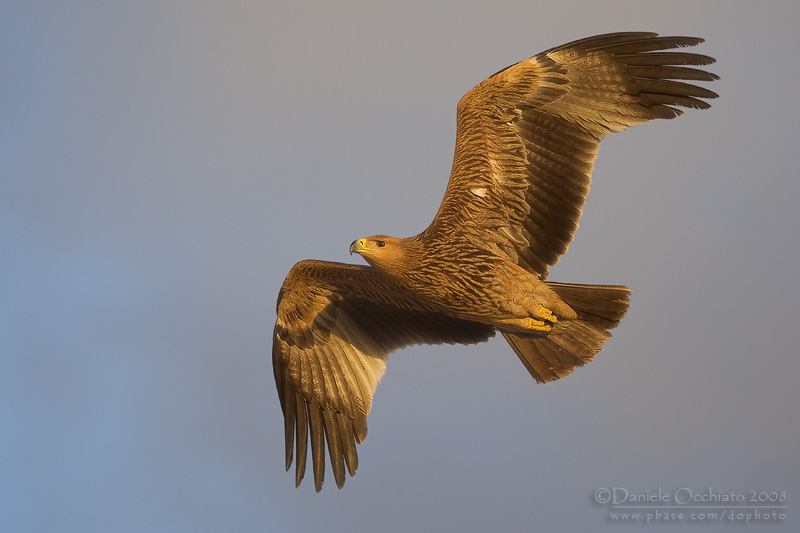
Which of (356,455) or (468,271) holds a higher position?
(468,271)

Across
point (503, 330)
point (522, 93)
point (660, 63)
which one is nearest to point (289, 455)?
point (503, 330)

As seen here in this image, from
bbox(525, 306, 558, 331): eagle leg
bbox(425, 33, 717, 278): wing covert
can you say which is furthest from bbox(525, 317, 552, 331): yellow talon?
bbox(425, 33, 717, 278): wing covert

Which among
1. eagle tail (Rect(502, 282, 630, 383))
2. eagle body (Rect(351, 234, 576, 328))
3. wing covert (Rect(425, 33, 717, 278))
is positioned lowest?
eagle tail (Rect(502, 282, 630, 383))

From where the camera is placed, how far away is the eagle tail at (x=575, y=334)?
10.5 meters

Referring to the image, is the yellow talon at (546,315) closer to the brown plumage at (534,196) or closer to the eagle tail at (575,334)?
the brown plumage at (534,196)

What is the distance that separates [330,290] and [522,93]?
8.71 feet

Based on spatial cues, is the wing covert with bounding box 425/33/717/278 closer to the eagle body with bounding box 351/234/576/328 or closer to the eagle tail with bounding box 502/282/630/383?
the eagle body with bounding box 351/234/576/328

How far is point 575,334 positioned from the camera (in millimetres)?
10562

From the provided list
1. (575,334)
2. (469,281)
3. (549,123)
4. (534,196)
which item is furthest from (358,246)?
(575,334)

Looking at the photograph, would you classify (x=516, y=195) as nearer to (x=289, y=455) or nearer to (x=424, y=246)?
(x=424, y=246)

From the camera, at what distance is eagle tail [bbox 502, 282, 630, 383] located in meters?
10.5

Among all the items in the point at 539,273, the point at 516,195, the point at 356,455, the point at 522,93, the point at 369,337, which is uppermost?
the point at 522,93

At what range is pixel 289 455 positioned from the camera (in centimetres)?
1135

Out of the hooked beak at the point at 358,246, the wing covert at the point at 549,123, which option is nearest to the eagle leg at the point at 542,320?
the wing covert at the point at 549,123
